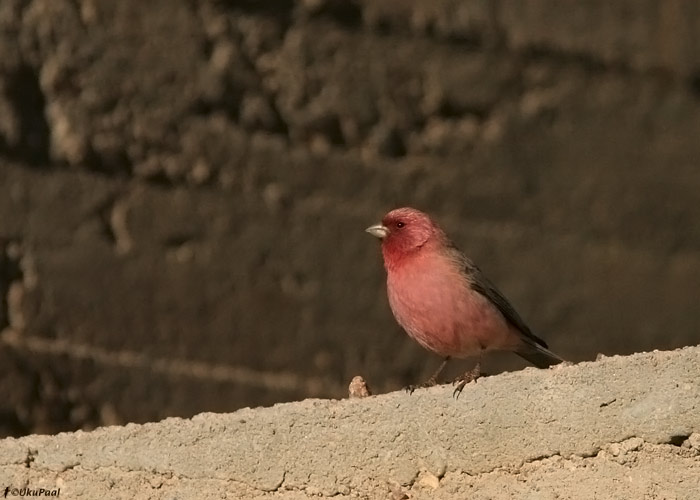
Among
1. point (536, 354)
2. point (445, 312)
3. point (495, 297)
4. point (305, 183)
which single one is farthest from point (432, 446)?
point (305, 183)

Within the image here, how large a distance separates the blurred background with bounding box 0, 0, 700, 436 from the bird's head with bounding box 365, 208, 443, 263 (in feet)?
0.65

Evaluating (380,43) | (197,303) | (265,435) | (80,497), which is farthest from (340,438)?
(380,43)

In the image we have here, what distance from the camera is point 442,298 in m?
5.71

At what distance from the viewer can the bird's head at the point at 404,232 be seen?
235 inches

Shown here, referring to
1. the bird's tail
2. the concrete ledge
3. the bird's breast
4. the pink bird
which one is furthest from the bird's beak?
the concrete ledge

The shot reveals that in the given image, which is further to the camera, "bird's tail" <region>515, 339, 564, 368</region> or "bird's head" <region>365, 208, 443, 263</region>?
"bird's head" <region>365, 208, 443, 263</region>

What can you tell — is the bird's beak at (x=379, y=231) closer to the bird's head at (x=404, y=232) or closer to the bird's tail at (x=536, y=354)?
the bird's head at (x=404, y=232)

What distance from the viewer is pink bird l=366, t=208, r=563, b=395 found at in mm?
5699

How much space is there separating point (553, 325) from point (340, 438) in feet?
9.22

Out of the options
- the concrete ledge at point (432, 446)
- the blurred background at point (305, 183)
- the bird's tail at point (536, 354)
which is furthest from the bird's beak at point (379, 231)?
the concrete ledge at point (432, 446)

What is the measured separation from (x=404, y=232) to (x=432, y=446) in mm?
2142

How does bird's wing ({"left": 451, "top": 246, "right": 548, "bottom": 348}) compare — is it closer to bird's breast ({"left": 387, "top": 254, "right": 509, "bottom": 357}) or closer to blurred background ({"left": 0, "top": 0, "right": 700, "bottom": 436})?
bird's breast ({"left": 387, "top": 254, "right": 509, "bottom": 357})

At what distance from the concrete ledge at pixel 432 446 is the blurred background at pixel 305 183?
1672 millimetres

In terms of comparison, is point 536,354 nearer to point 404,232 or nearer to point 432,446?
point 404,232
